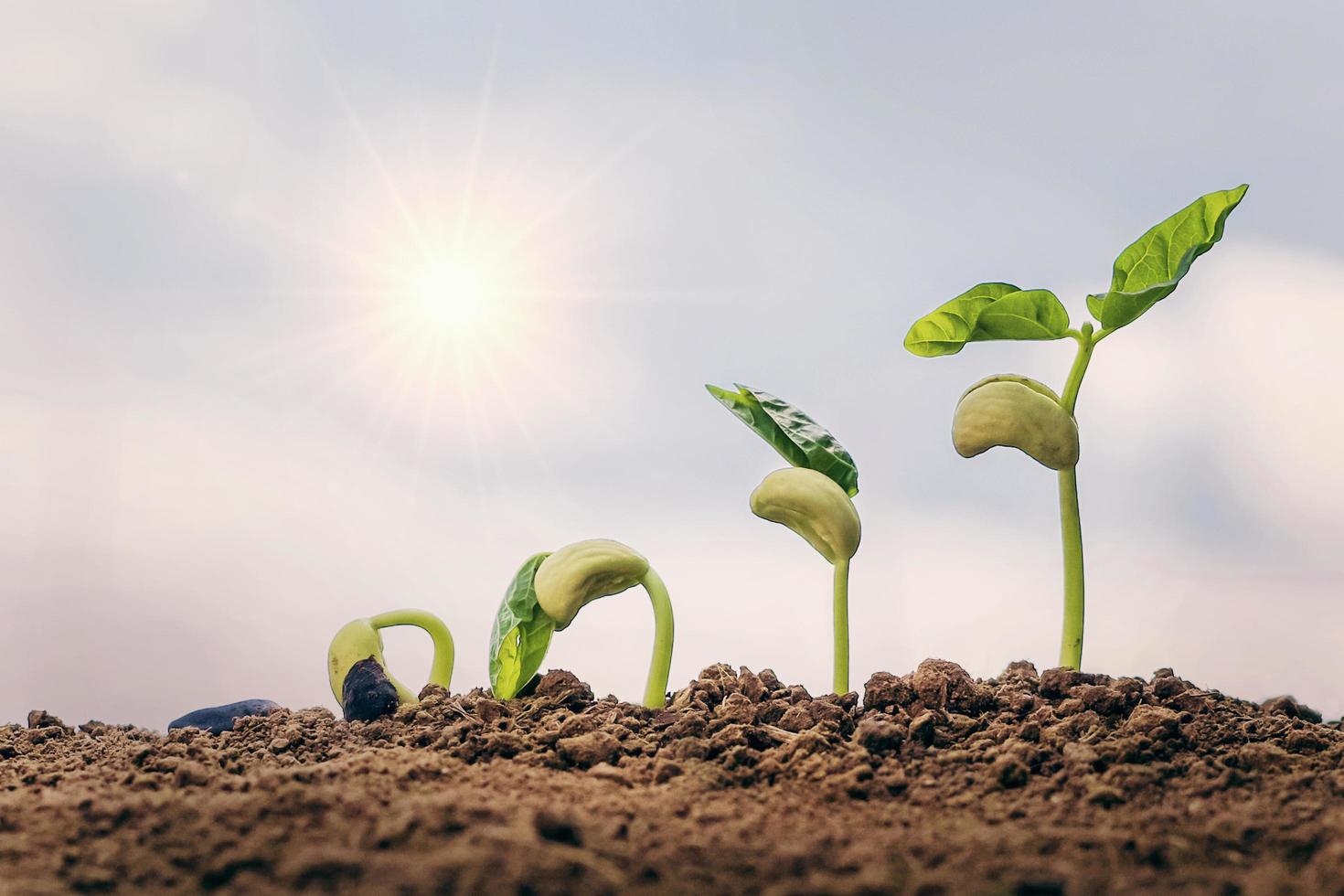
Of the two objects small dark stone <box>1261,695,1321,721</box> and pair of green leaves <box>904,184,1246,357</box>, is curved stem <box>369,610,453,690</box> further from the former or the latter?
small dark stone <box>1261,695,1321,721</box>

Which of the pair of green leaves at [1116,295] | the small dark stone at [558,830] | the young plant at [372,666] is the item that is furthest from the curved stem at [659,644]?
the small dark stone at [558,830]

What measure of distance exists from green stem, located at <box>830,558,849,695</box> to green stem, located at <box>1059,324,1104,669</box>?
513mm

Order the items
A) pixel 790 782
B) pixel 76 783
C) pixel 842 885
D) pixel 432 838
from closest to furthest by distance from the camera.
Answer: pixel 842 885
pixel 432 838
pixel 790 782
pixel 76 783

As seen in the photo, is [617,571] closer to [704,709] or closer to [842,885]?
[704,709]

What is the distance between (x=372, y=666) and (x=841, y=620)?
1.19 meters

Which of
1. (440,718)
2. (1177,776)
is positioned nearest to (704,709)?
(440,718)

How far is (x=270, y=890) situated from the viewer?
1.17m

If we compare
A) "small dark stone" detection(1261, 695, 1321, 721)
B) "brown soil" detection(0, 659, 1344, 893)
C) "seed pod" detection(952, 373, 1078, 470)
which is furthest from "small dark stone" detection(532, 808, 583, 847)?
"small dark stone" detection(1261, 695, 1321, 721)

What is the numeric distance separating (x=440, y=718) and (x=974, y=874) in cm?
145

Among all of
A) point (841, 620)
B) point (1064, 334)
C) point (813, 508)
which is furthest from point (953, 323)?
point (841, 620)

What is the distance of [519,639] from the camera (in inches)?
101

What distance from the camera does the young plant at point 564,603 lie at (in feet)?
8.19

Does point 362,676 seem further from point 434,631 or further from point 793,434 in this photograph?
point 793,434

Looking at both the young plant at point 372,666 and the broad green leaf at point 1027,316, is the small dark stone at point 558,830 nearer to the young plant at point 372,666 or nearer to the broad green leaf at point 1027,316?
the young plant at point 372,666
